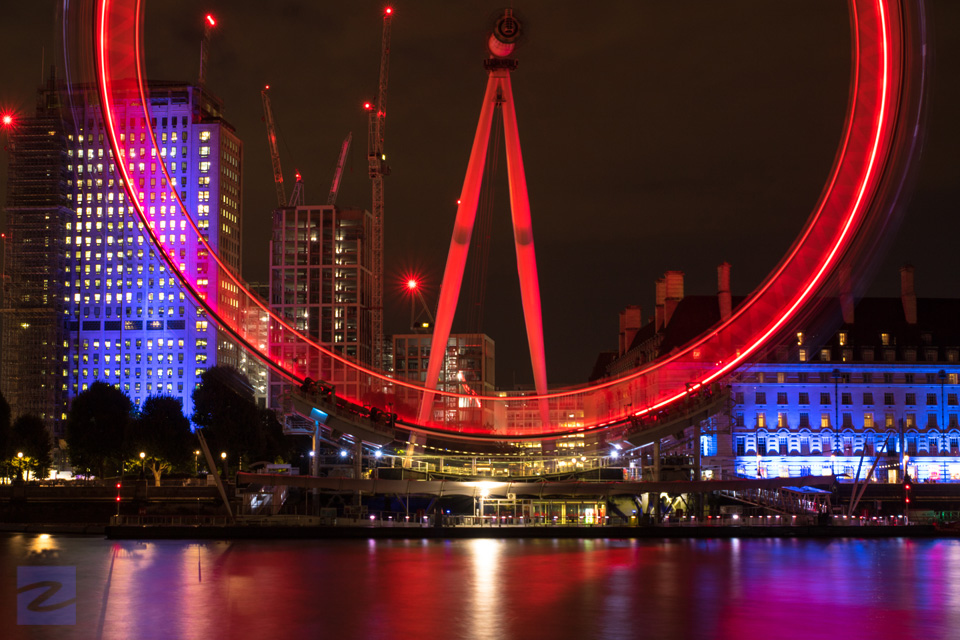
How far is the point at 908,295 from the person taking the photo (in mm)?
107562

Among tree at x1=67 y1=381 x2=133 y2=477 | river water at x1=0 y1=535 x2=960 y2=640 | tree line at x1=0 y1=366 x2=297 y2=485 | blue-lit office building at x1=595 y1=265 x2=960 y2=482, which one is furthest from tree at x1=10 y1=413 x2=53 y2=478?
blue-lit office building at x1=595 y1=265 x2=960 y2=482

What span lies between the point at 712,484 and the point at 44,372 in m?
127

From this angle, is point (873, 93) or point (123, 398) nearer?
point (873, 93)

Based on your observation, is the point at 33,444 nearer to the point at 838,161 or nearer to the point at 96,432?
the point at 96,432

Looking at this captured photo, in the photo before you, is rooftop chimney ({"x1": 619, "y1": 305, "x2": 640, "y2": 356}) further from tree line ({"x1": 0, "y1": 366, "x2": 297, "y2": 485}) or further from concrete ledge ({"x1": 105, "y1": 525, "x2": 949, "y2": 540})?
concrete ledge ({"x1": 105, "y1": 525, "x2": 949, "y2": 540})

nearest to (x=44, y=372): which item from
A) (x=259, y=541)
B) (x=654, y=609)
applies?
(x=259, y=541)

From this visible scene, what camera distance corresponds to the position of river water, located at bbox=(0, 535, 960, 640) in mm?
28609

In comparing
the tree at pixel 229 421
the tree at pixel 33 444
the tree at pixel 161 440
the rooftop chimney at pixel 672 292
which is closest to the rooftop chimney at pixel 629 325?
the rooftop chimney at pixel 672 292

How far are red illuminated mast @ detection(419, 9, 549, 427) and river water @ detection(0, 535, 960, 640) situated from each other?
2052 centimetres

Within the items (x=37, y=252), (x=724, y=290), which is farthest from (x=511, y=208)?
(x=37, y=252)

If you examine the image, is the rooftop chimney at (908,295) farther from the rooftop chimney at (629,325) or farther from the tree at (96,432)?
the tree at (96,432)

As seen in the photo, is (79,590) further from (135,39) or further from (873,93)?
(873,93)

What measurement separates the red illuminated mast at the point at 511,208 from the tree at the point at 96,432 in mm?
39089

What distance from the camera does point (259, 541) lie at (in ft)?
201
